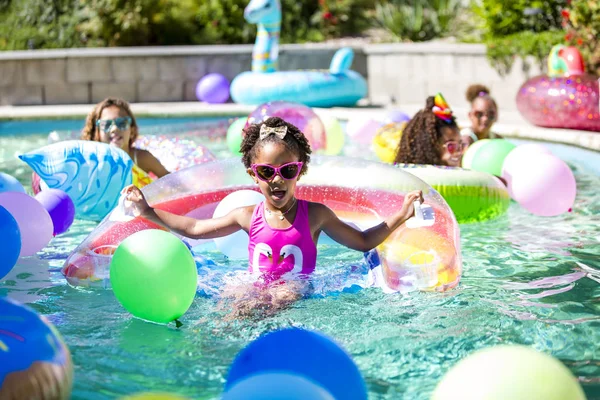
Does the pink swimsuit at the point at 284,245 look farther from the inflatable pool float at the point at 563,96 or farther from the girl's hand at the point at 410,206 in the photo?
the inflatable pool float at the point at 563,96

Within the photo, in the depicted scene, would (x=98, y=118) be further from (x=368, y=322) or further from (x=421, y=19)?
(x=421, y=19)

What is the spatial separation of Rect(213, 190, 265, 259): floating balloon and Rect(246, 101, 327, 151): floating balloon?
238 centimetres

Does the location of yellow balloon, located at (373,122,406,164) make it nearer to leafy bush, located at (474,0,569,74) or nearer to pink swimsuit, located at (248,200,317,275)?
pink swimsuit, located at (248,200,317,275)

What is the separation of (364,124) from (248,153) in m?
5.03

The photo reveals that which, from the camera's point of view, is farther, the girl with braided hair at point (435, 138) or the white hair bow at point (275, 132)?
the girl with braided hair at point (435, 138)

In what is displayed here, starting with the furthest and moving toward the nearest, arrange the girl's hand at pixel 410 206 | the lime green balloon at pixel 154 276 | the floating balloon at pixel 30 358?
1. the girl's hand at pixel 410 206
2. the lime green balloon at pixel 154 276
3. the floating balloon at pixel 30 358

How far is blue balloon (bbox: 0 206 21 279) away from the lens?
4078mm

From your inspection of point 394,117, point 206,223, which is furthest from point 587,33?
point 206,223

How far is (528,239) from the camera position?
5598 mm

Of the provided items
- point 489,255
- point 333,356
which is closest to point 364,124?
point 489,255

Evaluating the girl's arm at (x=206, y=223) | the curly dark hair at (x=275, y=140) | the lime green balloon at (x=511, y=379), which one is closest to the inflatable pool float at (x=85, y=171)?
the girl's arm at (x=206, y=223)

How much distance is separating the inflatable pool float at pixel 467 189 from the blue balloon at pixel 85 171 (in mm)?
1940

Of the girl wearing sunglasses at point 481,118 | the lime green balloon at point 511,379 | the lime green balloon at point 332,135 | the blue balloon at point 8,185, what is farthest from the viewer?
the lime green balloon at point 332,135

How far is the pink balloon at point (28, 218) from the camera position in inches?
187
